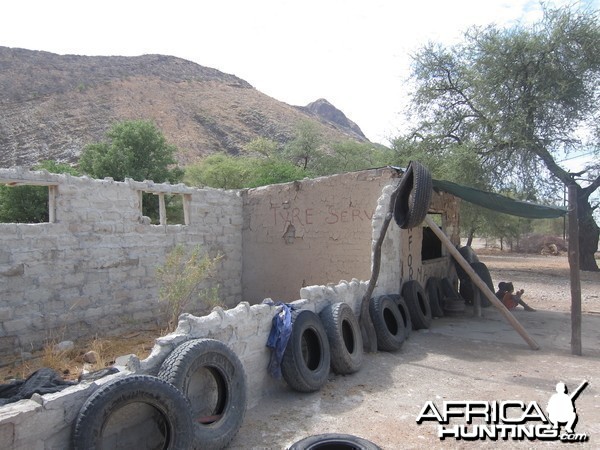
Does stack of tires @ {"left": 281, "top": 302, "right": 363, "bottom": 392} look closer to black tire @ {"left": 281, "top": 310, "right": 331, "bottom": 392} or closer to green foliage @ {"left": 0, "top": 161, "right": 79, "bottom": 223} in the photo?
black tire @ {"left": 281, "top": 310, "right": 331, "bottom": 392}

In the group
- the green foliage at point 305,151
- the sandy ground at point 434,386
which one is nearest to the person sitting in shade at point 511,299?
the sandy ground at point 434,386

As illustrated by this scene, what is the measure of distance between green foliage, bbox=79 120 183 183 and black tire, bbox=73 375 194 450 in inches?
662

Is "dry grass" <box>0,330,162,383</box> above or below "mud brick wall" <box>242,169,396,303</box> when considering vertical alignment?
below

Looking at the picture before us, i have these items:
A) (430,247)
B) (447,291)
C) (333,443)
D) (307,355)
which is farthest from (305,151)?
(333,443)

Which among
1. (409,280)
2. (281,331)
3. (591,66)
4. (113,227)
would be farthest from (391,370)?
(591,66)

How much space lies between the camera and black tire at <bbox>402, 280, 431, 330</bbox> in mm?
7820

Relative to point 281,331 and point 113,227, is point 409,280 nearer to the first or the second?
point 281,331

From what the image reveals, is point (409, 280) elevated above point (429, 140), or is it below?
below

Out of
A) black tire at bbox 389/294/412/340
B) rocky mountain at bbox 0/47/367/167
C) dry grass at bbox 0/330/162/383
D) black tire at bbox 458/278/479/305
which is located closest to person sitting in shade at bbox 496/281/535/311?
black tire at bbox 458/278/479/305

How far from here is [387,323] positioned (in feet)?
23.4

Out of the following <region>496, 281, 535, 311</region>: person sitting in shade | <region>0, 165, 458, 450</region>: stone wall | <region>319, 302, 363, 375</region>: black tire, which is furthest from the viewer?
<region>496, 281, 535, 311</region>: person sitting in shade

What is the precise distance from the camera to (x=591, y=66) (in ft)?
46.7

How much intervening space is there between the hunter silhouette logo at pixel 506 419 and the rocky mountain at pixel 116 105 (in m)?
31.8

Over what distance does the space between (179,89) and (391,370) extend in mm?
48321
